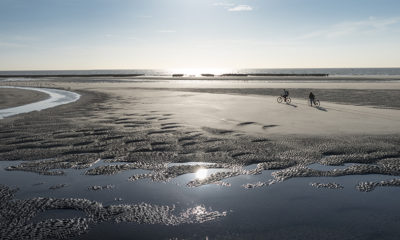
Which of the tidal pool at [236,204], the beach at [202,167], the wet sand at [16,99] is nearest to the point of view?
the tidal pool at [236,204]

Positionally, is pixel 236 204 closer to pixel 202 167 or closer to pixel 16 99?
pixel 202 167

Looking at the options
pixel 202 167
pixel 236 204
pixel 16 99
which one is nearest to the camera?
pixel 236 204

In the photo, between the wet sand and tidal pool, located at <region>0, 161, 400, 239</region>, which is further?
the wet sand

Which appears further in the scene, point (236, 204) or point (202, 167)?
point (202, 167)

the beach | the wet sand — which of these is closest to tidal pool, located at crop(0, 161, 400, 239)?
the beach

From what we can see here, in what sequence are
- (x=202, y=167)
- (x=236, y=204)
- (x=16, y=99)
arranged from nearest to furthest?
(x=236, y=204) < (x=202, y=167) < (x=16, y=99)

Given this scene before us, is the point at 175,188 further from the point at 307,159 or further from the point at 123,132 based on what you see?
the point at 123,132

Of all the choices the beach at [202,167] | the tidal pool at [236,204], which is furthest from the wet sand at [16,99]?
the tidal pool at [236,204]

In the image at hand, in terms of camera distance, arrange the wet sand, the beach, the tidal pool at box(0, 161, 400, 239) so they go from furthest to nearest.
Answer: the wet sand → the beach → the tidal pool at box(0, 161, 400, 239)

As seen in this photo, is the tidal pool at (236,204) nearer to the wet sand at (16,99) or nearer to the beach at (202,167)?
the beach at (202,167)

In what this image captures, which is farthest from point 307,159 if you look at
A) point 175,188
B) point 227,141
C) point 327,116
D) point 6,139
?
point 6,139

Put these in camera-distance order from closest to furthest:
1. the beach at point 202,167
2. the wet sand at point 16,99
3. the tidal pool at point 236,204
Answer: the tidal pool at point 236,204
the beach at point 202,167
the wet sand at point 16,99

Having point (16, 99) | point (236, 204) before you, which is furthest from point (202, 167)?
point (16, 99)

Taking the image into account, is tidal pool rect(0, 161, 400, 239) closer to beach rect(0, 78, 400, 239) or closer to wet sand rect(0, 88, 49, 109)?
beach rect(0, 78, 400, 239)
